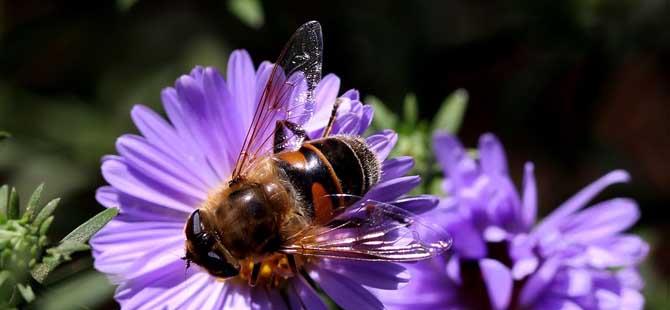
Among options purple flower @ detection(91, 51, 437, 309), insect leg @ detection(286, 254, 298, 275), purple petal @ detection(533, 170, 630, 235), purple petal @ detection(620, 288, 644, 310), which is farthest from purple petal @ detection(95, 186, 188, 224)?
purple petal @ detection(620, 288, 644, 310)

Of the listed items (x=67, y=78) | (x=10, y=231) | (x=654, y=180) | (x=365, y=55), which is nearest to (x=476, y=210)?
(x=10, y=231)

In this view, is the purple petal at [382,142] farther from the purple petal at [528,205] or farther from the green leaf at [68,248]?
the green leaf at [68,248]

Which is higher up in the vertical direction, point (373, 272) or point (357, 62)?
point (357, 62)

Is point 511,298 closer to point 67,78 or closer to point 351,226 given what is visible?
point 351,226

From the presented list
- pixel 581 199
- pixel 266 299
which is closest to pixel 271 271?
pixel 266 299

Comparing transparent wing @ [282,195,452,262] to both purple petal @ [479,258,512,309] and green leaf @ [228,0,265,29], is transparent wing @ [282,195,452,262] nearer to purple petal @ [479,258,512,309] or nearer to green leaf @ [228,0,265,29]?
purple petal @ [479,258,512,309]

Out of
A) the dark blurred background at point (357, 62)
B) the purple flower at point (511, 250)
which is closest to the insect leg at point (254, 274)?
the purple flower at point (511, 250)

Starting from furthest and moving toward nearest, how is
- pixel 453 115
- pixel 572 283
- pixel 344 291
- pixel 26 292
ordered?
pixel 453 115 → pixel 572 283 → pixel 344 291 → pixel 26 292

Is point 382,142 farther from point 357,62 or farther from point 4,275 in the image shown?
point 357,62
